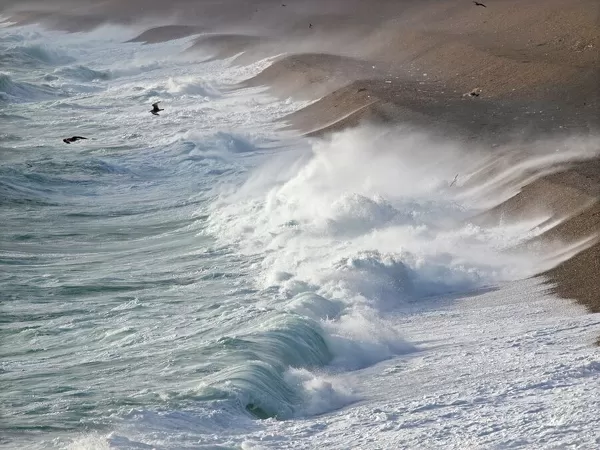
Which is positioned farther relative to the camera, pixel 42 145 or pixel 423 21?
pixel 423 21

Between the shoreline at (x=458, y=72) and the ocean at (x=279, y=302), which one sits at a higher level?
the shoreline at (x=458, y=72)

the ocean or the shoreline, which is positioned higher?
the shoreline

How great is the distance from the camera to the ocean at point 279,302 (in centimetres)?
1128

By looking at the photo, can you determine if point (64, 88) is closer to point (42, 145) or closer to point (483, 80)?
point (42, 145)

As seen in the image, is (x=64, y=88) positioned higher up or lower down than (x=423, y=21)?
lower down

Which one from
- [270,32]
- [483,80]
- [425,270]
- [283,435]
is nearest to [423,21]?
[270,32]

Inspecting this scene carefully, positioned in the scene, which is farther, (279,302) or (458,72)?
(458,72)

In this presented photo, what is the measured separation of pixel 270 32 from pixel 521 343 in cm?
3234

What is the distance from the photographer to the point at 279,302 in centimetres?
1534

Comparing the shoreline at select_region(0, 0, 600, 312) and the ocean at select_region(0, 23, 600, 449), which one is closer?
the ocean at select_region(0, 23, 600, 449)

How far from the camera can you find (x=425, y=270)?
53.3ft

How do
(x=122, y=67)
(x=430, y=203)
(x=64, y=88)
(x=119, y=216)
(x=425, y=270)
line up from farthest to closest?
(x=122, y=67) → (x=64, y=88) → (x=119, y=216) → (x=430, y=203) → (x=425, y=270)

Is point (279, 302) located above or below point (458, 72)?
below

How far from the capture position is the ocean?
1128 cm
